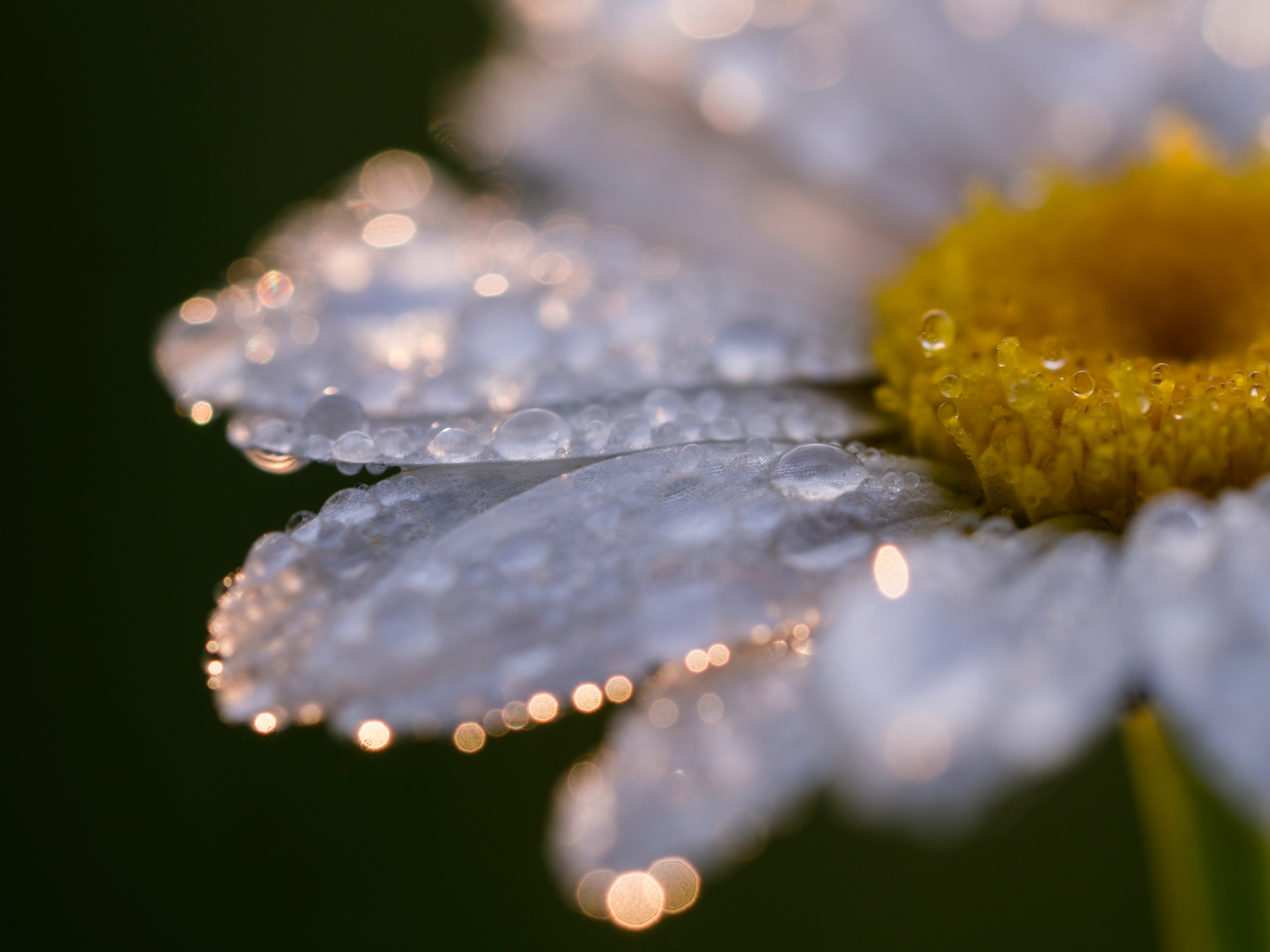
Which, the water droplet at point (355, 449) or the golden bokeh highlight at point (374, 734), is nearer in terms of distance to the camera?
the golden bokeh highlight at point (374, 734)

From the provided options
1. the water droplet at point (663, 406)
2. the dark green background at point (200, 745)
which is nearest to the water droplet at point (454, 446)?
the water droplet at point (663, 406)

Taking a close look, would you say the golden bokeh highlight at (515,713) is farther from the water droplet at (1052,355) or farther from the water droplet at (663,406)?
the water droplet at (1052,355)

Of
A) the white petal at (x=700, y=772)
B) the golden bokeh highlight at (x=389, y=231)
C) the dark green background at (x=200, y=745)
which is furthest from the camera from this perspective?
the dark green background at (x=200, y=745)

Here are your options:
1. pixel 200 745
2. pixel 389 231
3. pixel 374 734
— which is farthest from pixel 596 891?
pixel 200 745

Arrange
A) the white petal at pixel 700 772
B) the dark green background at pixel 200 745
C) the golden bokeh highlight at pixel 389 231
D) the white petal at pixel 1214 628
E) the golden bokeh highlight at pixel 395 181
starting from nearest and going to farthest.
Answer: the white petal at pixel 1214 628
the white petal at pixel 700 772
the golden bokeh highlight at pixel 389 231
the golden bokeh highlight at pixel 395 181
the dark green background at pixel 200 745

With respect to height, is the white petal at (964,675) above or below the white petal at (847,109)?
below

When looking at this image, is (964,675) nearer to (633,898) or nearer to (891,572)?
(891,572)

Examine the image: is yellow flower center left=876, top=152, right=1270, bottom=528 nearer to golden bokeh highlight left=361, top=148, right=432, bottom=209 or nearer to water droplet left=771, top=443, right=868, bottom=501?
water droplet left=771, top=443, right=868, bottom=501
